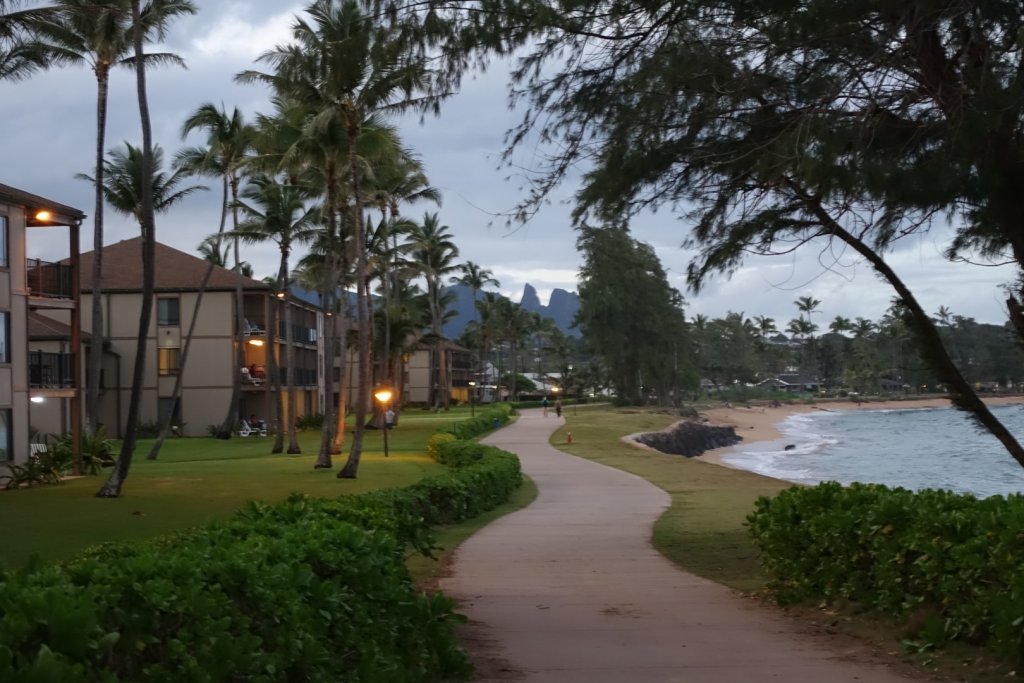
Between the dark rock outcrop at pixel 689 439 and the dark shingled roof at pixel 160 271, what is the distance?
68.8ft

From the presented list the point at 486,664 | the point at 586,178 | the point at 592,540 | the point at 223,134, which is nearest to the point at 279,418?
the point at 223,134

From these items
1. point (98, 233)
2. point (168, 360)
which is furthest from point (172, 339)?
point (98, 233)

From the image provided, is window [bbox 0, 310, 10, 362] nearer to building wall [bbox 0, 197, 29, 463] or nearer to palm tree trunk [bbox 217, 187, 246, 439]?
building wall [bbox 0, 197, 29, 463]

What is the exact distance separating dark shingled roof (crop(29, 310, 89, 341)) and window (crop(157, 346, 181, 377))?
8.97 meters

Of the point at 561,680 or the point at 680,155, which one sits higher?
the point at 680,155

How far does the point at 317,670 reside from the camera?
5566 millimetres

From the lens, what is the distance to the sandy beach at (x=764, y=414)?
264ft

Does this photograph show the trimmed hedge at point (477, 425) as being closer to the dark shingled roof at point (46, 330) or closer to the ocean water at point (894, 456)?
the ocean water at point (894, 456)

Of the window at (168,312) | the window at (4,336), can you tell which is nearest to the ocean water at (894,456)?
the window at (4,336)

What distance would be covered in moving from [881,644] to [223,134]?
119 feet

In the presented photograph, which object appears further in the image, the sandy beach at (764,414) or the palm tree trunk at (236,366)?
the sandy beach at (764,414)

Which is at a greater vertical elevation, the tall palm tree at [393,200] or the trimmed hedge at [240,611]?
the tall palm tree at [393,200]

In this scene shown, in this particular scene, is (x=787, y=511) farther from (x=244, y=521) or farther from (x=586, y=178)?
(x=244, y=521)

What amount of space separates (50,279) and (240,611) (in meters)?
29.1
